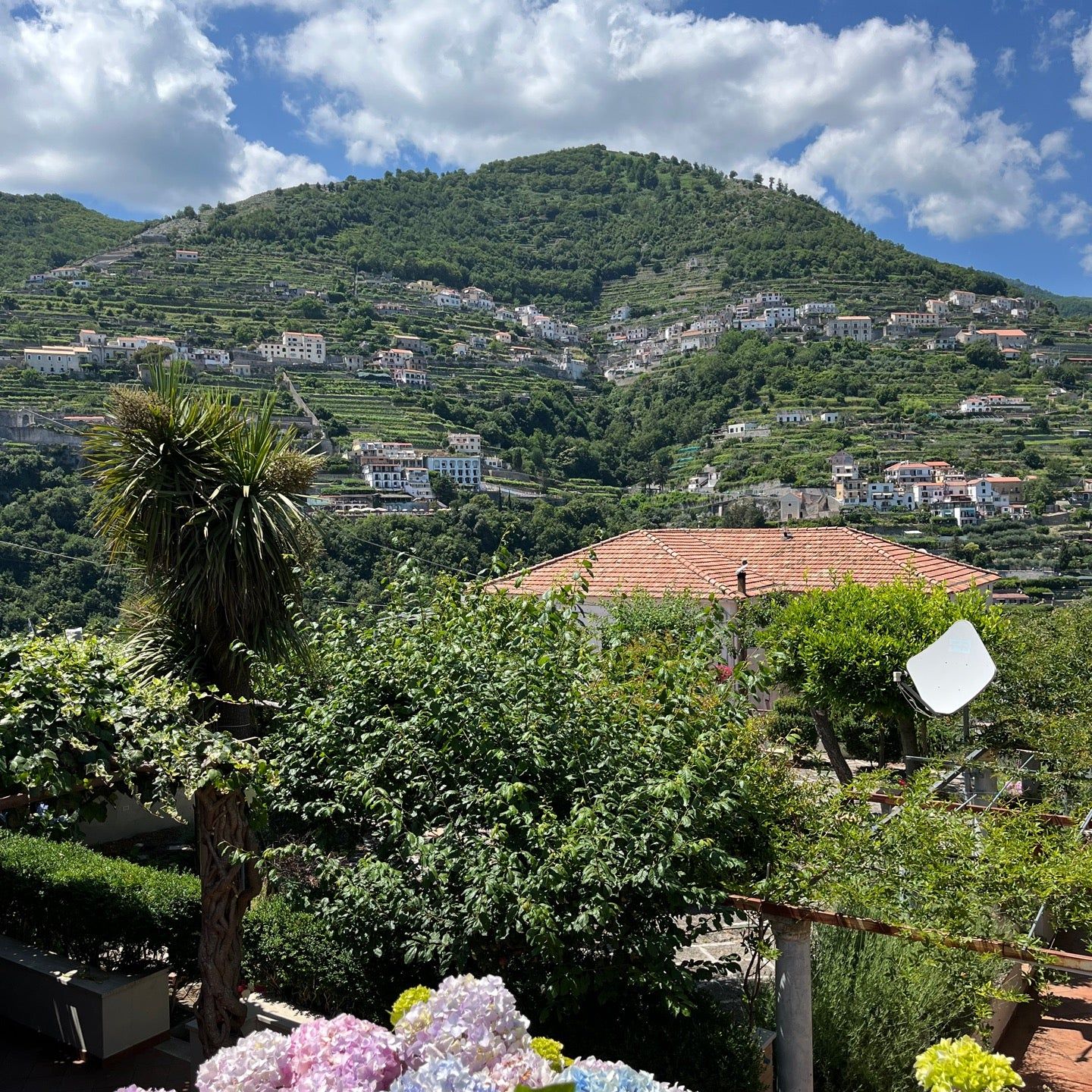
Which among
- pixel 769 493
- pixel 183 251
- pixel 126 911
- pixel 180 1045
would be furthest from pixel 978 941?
pixel 183 251

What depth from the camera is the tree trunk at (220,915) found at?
12.5ft

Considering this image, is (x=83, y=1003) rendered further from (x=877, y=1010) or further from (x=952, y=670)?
(x=952, y=670)

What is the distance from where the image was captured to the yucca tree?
→ 623 centimetres

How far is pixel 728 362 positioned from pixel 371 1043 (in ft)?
323

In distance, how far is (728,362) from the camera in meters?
95.9

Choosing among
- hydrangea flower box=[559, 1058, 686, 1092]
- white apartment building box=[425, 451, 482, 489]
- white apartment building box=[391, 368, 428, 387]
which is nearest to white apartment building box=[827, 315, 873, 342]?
white apartment building box=[391, 368, 428, 387]

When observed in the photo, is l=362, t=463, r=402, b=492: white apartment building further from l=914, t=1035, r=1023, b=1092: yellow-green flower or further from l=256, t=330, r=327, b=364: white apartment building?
l=914, t=1035, r=1023, b=1092: yellow-green flower

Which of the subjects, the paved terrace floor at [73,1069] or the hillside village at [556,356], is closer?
the paved terrace floor at [73,1069]

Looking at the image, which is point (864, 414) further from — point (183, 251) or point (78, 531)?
point (183, 251)

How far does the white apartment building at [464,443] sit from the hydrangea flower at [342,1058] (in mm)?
78211

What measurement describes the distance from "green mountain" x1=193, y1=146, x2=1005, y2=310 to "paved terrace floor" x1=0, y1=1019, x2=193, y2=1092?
118795 millimetres

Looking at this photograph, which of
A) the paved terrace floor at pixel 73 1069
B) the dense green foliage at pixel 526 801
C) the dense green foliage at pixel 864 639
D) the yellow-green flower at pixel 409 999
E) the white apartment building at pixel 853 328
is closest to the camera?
the yellow-green flower at pixel 409 999

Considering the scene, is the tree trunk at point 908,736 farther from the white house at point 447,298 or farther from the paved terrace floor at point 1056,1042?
the white house at point 447,298

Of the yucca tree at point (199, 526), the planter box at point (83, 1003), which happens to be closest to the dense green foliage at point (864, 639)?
the yucca tree at point (199, 526)
